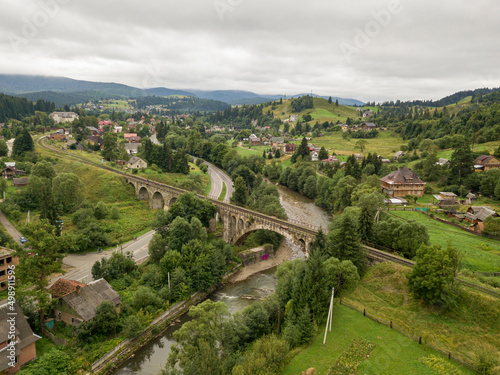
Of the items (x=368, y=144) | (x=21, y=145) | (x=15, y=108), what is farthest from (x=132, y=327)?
(x=15, y=108)

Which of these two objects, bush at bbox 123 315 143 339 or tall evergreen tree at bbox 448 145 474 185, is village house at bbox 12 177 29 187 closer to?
bush at bbox 123 315 143 339

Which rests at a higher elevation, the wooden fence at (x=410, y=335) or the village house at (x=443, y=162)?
the village house at (x=443, y=162)

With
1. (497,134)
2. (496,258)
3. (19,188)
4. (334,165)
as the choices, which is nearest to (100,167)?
(19,188)

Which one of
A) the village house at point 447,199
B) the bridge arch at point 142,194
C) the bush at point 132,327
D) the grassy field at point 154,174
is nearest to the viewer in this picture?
the bush at point 132,327

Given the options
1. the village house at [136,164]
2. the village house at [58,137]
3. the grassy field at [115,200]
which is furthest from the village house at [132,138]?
the grassy field at [115,200]

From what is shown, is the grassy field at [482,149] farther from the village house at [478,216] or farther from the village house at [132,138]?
the village house at [132,138]

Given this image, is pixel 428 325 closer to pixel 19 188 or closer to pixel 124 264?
pixel 124 264

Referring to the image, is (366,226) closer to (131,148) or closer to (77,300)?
(77,300)
